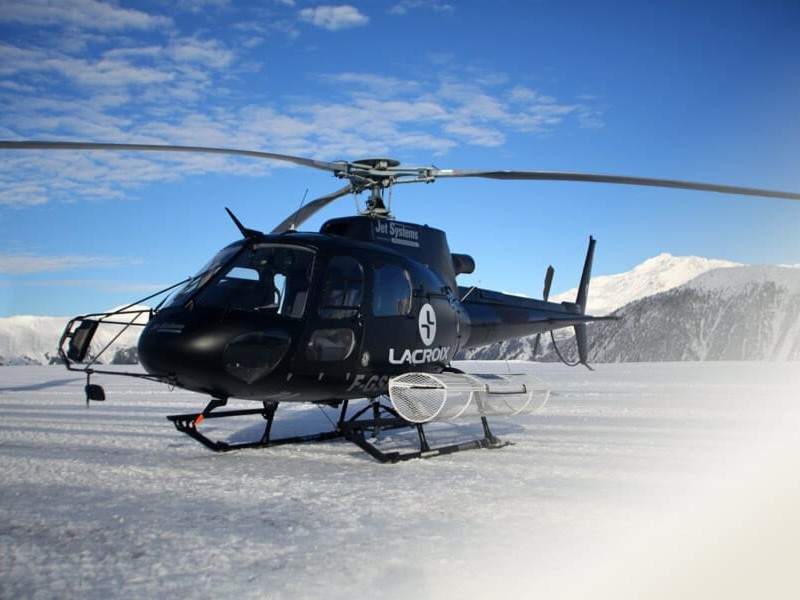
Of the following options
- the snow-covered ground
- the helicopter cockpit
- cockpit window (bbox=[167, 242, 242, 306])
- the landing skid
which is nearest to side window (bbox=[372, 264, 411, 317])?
the helicopter cockpit

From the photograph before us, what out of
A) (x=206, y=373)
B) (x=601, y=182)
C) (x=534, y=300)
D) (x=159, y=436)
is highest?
(x=601, y=182)

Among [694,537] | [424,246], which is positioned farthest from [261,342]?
[694,537]

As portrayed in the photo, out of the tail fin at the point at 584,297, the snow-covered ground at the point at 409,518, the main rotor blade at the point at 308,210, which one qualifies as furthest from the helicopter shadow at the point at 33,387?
the tail fin at the point at 584,297

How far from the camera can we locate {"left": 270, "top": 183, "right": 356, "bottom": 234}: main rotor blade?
9.62 metres

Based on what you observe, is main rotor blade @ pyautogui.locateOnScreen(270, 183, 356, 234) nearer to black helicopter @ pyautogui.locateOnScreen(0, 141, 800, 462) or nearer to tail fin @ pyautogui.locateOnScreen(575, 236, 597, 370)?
black helicopter @ pyautogui.locateOnScreen(0, 141, 800, 462)

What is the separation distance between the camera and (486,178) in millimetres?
8836

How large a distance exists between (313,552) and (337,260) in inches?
153

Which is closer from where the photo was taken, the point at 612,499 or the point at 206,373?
the point at 612,499

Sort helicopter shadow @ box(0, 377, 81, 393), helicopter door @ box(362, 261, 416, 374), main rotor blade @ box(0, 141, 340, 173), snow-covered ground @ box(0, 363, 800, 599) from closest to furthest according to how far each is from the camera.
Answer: snow-covered ground @ box(0, 363, 800, 599) < main rotor blade @ box(0, 141, 340, 173) < helicopter door @ box(362, 261, 416, 374) < helicopter shadow @ box(0, 377, 81, 393)

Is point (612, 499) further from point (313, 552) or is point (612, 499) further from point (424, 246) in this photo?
point (424, 246)

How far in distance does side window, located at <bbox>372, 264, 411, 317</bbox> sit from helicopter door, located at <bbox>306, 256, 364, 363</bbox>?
266mm

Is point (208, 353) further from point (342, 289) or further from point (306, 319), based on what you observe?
point (342, 289)

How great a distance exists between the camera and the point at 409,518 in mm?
5328

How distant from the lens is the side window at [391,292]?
805 centimetres
